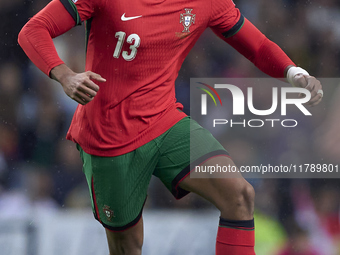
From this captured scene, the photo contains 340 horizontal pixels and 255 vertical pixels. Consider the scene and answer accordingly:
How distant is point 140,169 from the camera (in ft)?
7.38

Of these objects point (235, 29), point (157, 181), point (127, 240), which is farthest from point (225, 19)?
point (157, 181)

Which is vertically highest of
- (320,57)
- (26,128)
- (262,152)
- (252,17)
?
(252,17)

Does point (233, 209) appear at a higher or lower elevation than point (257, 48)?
lower

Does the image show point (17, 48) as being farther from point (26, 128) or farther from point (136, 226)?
point (136, 226)

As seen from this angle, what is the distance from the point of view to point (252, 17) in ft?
13.6

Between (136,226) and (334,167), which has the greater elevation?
(136,226)

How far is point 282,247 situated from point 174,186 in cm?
208

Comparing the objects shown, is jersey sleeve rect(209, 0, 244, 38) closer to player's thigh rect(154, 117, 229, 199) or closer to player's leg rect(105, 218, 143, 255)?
player's thigh rect(154, 117, 229, 199)

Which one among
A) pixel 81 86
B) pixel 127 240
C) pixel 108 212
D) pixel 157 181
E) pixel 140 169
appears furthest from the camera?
pixel 157 181

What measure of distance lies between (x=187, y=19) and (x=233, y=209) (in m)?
0.89

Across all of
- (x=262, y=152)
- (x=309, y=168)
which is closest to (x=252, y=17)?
(x=262, y=152)

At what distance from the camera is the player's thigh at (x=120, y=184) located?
88.4 inches

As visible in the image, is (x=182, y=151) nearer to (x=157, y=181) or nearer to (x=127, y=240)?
(x=127, y=240)


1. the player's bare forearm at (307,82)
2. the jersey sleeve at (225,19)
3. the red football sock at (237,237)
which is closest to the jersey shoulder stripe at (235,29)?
the jersey sleeve at (225,19)
